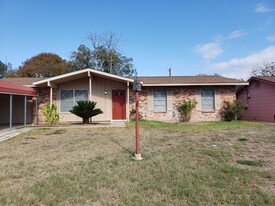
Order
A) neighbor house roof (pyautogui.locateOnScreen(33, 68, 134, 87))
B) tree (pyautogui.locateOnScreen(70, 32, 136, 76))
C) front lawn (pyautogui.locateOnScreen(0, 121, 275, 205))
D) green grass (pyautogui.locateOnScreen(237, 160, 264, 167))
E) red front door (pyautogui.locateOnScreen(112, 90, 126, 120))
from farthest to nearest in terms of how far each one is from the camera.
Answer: tree (pyautogui.locateOnScreen(70, 32, 136, 76))
red front door (pyautogui.locateOnScreen(112, 90, 126, 120))
neighbor house roof (pyautogui.locateOnScreen(33, 68, 134, 87))
green grass (pyautogui.locateOnScreen(237, 160, 264, 167))
front lawn (pyautogui.locateOnScreen(0, 121, 275, 205))

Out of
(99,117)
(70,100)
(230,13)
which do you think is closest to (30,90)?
(70,100)

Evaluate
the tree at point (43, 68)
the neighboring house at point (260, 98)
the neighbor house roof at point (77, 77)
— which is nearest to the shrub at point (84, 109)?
the neighbor house roof at point (77, 77)

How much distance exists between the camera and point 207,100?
1323 cm

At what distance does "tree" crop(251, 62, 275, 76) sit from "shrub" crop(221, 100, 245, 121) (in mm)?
23930

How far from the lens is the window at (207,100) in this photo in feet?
43.3

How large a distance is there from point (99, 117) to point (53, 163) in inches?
337

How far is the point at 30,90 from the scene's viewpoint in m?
11.5

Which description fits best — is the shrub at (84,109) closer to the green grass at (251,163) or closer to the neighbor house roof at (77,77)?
the neighbor house roof at (77,77)

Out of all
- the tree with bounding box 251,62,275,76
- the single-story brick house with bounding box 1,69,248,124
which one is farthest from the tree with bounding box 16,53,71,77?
the tree with bounding box 251,62,275,76

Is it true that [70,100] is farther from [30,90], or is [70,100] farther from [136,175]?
[136,175]

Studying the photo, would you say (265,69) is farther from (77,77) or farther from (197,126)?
(77,77)

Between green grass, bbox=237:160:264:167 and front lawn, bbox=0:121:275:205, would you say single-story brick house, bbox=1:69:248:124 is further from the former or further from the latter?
green grass, bbox=237:160:264:167

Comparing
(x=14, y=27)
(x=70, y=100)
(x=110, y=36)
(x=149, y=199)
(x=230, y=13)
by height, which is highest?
(x=110, y=36)

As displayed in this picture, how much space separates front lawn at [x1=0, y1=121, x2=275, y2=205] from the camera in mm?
2762
